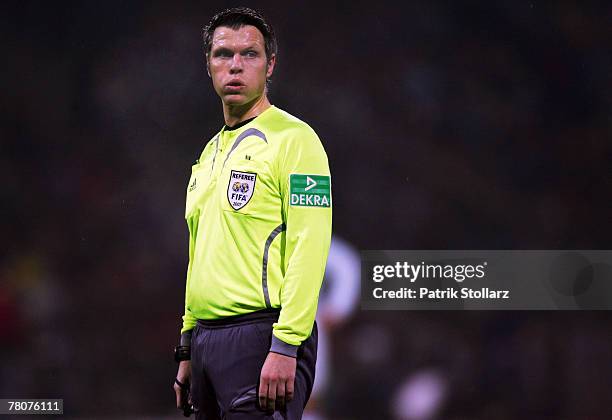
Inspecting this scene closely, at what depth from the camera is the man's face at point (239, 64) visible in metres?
2.29

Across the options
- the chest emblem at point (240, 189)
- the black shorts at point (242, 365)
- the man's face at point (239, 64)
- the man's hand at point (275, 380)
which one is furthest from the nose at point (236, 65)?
the man's hand at point (275, 380)

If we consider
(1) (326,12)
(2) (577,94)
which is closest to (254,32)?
(1) (326,12)

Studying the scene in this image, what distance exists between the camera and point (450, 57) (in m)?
4.03

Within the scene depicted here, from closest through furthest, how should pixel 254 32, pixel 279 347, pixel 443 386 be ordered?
1. pixel 279 347
2. pixel 254 32
3. pixel 443 386

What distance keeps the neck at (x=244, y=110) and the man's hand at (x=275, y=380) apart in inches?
26.8

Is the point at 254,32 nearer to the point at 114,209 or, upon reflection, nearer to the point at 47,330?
the point at 114,209

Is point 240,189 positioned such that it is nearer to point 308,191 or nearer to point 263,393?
point 308,191

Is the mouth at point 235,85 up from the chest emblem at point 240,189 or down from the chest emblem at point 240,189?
up

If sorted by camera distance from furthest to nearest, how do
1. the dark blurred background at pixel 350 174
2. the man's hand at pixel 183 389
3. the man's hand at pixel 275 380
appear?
the dark blurred background at pixel 350 174 < the man's hand at pixel 183 389 < the man's hand at pixel 275 380

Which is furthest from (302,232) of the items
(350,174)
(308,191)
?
(350,174)

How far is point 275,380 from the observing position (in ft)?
6.62

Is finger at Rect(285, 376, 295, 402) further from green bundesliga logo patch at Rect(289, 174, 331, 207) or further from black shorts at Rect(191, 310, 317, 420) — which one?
green bundesliga logo patch at Rect(289, 174, 331, 207)

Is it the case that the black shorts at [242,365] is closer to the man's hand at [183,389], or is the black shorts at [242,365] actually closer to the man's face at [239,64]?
the man's hand at [183,389]

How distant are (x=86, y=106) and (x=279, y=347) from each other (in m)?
2.50
